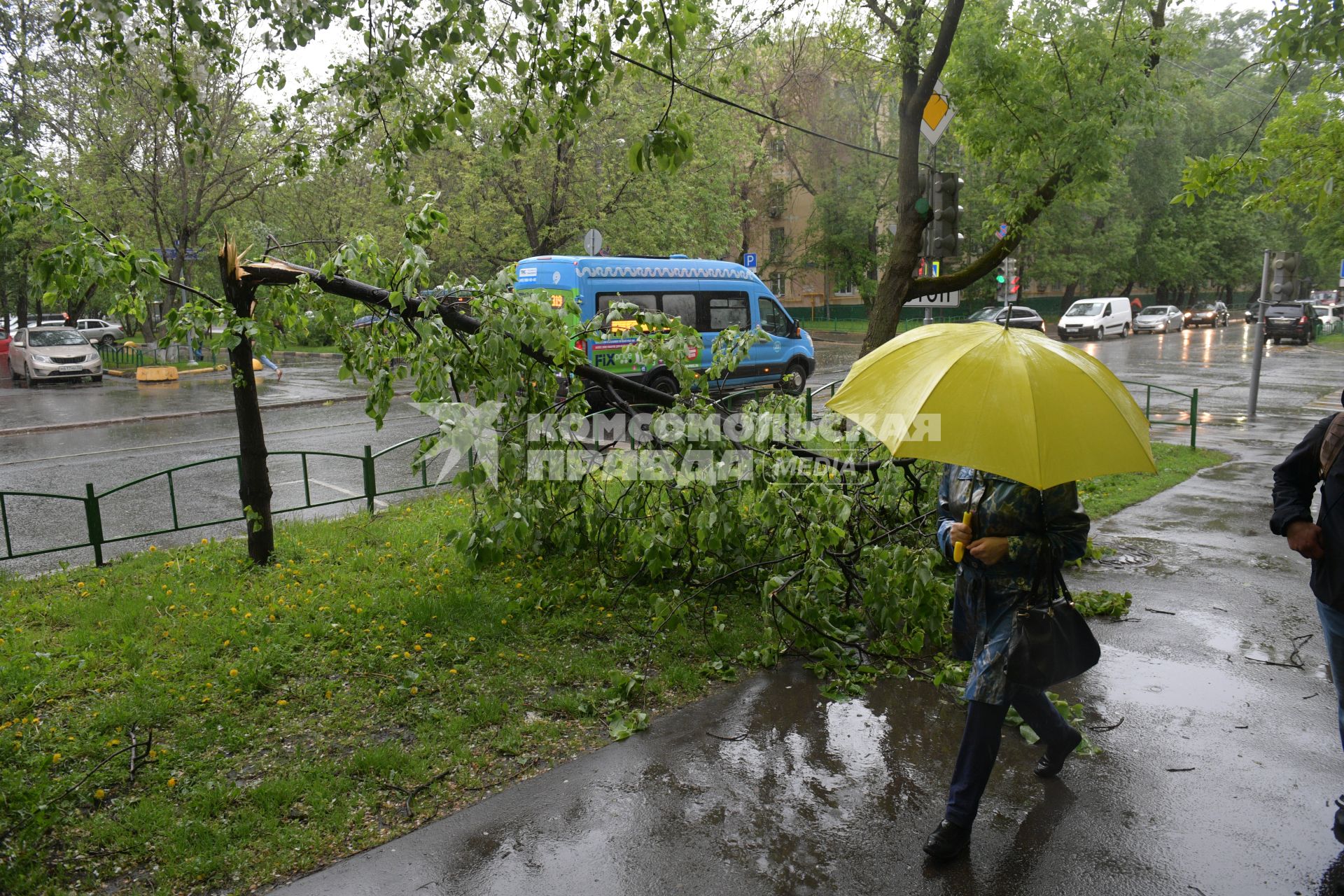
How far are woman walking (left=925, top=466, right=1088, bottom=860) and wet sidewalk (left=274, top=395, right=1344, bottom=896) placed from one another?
28 centimetres

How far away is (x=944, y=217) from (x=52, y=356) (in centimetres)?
2463

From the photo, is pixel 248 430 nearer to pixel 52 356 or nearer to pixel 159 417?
pixel 159 417

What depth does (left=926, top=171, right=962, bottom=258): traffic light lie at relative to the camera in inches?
387

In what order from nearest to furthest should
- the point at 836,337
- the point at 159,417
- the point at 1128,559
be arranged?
the point at 1128,559 → the point at 159,417 → the point at 836,337

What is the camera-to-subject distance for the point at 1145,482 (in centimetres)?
1110

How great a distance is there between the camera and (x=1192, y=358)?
103ft

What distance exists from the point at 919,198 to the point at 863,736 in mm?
6948

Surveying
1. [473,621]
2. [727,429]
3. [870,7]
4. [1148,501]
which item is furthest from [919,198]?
[473,621]

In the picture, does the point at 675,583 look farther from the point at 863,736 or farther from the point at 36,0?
the point at 36,0

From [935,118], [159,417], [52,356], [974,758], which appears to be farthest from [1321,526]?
[52,356]

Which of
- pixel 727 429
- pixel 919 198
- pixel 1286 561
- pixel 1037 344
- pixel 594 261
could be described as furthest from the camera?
pixel 594 261

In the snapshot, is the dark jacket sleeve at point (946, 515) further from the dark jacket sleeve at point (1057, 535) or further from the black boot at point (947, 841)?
the black boot at point (947, 841)

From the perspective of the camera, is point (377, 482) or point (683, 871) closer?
point (683, 871)

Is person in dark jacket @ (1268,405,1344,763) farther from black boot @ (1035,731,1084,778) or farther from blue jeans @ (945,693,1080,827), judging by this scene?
black boot @ (1035,731,1084,778)
